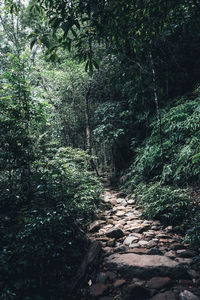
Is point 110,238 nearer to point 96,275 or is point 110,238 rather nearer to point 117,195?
point 96,275

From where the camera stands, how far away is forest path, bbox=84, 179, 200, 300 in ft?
7.74

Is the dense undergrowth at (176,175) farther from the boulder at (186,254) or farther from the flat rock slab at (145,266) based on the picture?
the flat rock slab at (145,266)

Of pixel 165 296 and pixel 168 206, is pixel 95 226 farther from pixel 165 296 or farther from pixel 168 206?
pixel 165 296

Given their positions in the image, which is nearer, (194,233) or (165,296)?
(165,296)

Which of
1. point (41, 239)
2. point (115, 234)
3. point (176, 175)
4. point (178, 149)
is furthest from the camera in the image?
point (178, 149)

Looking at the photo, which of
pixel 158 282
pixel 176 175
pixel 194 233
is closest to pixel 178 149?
pixel 176 175

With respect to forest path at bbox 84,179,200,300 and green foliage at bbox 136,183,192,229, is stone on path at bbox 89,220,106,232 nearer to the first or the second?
forest path at bbox 84,179,200,300

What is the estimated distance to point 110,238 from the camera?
160 inches

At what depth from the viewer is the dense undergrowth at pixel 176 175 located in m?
4.00

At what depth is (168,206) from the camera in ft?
14.4

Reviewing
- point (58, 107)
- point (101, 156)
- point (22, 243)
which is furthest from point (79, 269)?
point (101, 156)

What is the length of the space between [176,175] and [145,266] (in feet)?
10.0

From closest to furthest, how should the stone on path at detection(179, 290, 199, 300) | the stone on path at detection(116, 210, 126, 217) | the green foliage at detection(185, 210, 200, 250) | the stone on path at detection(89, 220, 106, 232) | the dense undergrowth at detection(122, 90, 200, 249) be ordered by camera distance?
the stone on path at detection(179, 290, 199, 300) < the green foliage at detection(185, 210, 200, 250) < the dense undergrowth at detection(122, 90, 200, 249) < the stone on path at detection(89, 220, 106, 232) < the stone on path at detection(116, 210, 126, 217)

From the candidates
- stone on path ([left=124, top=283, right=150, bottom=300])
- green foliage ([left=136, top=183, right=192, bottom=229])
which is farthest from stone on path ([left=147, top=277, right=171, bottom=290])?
green foliage ([left=136, top=183, right=192, bottom=229])
